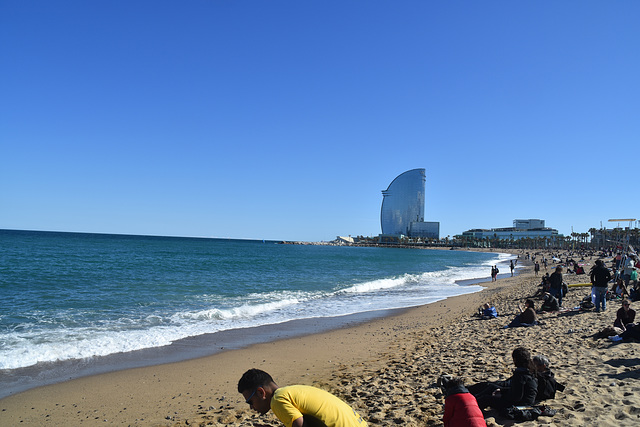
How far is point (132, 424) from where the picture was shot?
5.07 metres

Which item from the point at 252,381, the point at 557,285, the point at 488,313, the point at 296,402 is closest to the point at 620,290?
the point at 557,285

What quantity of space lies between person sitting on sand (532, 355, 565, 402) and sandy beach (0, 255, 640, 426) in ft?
0.46

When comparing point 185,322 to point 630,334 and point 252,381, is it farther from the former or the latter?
point 630,334

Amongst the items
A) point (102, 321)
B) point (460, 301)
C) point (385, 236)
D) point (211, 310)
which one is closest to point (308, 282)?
point (460, 301)

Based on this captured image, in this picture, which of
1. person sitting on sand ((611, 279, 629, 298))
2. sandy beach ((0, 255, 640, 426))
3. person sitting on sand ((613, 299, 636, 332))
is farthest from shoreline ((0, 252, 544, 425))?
person sitting on sand ((611, 279, 629, 298))

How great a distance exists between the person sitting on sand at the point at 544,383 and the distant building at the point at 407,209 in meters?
175

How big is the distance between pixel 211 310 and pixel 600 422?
11.2 metres

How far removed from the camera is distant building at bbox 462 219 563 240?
154 metres

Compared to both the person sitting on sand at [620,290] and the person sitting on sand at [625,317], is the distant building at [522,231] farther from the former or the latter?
the person sitting on sand at [625,317]

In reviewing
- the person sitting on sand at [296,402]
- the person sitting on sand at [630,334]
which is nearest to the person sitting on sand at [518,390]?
the person sitting on sand at [296,402]

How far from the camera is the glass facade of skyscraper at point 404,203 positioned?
176m

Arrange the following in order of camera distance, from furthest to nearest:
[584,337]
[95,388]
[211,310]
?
[211,310]
[584,337]
[95,388]

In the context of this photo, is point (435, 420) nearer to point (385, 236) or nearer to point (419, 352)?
point (419, 352)

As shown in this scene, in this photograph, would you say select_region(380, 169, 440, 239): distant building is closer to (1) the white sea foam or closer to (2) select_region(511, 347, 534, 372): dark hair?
(1) the white sea foam
